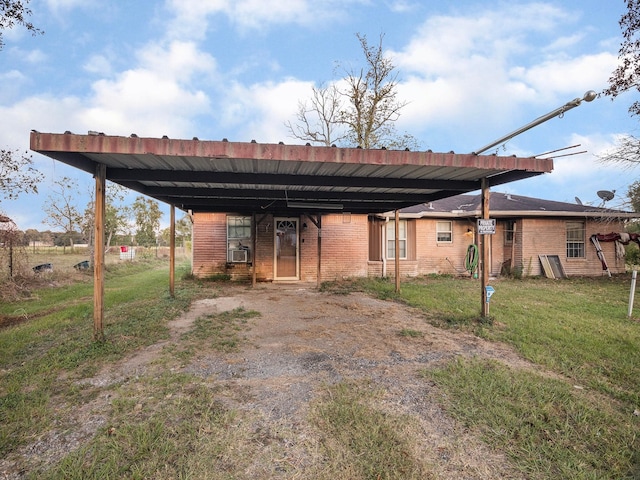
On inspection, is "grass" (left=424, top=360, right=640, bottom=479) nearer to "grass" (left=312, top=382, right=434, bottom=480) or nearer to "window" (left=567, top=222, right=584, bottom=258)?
"grass" (left=312, top=382, right=434, bottom=480)

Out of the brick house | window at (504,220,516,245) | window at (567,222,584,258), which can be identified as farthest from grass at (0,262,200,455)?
window at (567,222,584,258)

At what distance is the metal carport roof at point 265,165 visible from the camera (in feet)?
12.6

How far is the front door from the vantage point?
11.6 meters

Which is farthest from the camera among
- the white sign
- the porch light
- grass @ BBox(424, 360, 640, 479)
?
the porch light

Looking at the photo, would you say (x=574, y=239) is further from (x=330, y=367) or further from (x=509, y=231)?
(x=330, y=367)

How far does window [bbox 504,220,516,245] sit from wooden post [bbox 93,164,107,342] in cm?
1382

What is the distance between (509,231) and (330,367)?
1230cm

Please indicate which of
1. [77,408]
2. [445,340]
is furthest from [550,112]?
[77,408]

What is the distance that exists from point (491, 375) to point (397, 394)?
1199 mm

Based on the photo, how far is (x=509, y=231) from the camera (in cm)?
1330

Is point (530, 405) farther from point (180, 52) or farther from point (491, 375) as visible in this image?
point (180, 52)

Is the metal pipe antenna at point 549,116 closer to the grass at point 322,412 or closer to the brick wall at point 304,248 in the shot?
the grass at point 322,412

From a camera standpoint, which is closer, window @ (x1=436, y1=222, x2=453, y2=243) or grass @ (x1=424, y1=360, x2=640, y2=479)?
grass @ (x1=424, y1=360, x2=640, y2=479)

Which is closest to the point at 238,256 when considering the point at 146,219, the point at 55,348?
the point at 55,348
